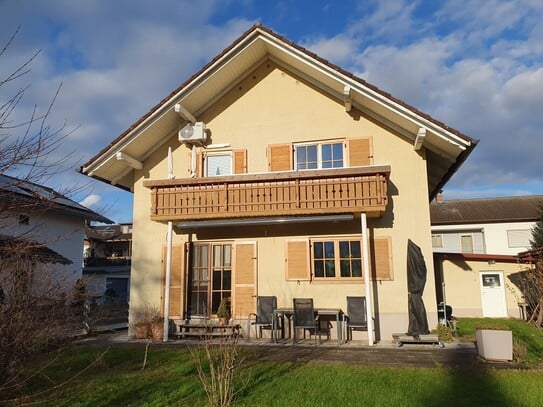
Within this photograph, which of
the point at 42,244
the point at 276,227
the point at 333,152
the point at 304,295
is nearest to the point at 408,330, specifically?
the point at 304,295

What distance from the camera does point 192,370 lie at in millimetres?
7828

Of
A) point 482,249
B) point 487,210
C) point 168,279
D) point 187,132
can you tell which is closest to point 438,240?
point 482,249

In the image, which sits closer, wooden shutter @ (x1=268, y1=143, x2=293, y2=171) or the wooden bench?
the wooden bench

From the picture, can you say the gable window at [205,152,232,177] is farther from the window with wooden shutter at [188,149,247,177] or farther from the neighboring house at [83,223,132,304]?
the neighboring house at [83,223,132,304]

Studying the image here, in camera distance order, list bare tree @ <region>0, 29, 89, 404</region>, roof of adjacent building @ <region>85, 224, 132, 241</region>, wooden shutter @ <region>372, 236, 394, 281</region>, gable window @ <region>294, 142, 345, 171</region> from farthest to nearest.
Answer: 1. roof of adjacent building @ <region>85, 224, 132, 241</region>
2. gable window @ <region>294, 142, 345, 171</region>
3. wooden shutter @ <region>372, 236, 394, 281</region>
4. bare tree @ <region>0, 29, 89, 404</region>

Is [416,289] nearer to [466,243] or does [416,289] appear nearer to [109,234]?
[466,243]

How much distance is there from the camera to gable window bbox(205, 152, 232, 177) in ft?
43.7

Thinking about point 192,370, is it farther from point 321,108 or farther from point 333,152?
point 321,108

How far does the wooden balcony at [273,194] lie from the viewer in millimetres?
11048

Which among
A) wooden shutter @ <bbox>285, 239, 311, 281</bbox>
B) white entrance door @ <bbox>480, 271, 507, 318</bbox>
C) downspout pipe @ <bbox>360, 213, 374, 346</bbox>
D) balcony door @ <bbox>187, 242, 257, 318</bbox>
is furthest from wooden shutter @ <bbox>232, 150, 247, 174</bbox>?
white entrance door @ <bbox>480, 271, 507, 318</bbox>

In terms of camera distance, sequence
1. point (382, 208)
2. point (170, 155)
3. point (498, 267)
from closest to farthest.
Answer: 1. point (382, 208)
2. point (170, 155)
3. point (498, 267)

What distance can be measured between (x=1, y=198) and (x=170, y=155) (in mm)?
10156

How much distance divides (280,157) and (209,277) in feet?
13.0

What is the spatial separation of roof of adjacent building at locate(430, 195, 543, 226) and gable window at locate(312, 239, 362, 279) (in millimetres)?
22388
